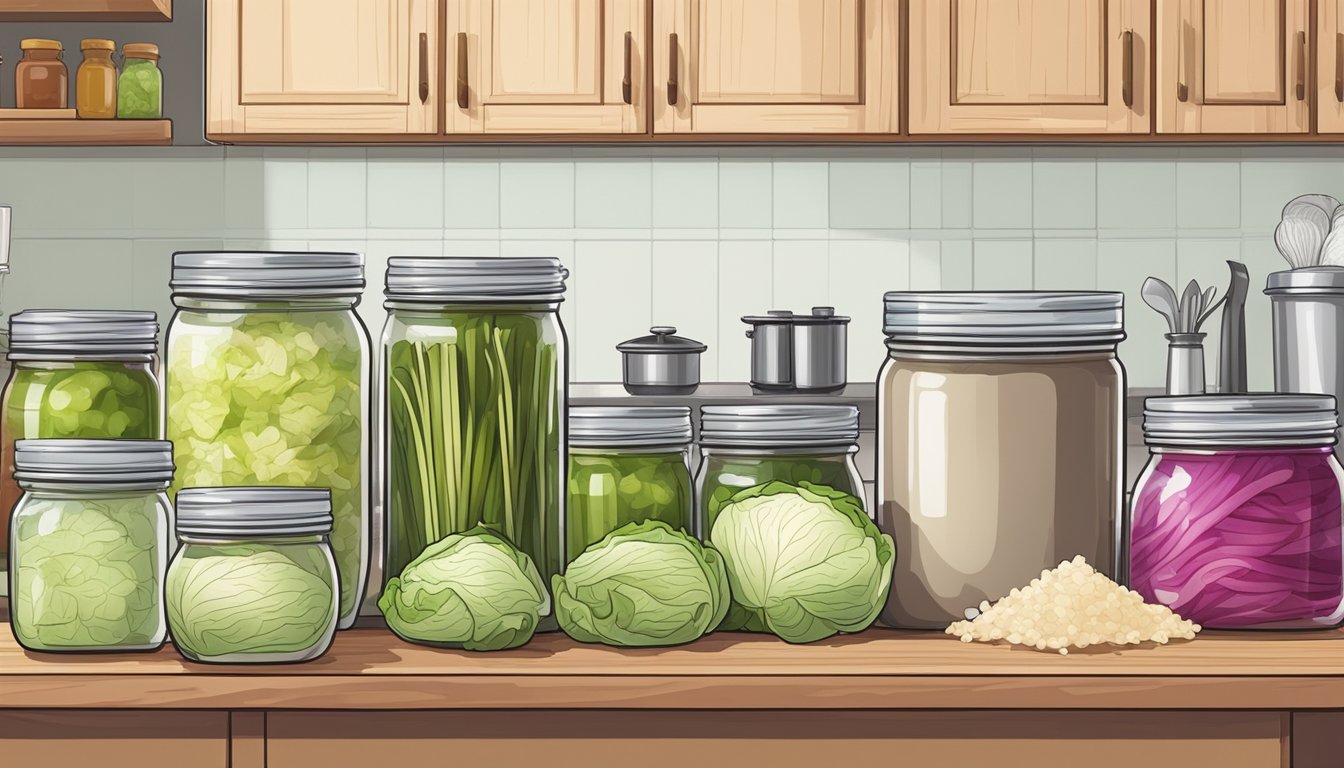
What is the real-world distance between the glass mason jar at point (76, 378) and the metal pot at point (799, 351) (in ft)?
6.01

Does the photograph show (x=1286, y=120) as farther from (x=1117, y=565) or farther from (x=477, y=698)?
(x=477, y=698)

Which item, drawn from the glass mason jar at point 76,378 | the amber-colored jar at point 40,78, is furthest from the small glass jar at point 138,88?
the glass mason jar at point 76,378

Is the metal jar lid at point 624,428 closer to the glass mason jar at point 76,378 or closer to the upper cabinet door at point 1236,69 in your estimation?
the glass mason jar at point 76,378

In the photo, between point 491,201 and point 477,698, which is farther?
point 491,201

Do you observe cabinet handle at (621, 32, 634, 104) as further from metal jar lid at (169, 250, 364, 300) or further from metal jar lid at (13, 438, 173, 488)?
metal jar lid at (13, 438, 173, 488)

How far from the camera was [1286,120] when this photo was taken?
2.43 m

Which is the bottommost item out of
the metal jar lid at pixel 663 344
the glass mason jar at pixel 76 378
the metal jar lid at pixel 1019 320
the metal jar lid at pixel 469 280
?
the glass mason jar at pixel 76 378

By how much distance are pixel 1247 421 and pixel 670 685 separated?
0.37 meters

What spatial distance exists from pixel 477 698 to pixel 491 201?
7.33 ft

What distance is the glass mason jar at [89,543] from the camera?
0.68 m

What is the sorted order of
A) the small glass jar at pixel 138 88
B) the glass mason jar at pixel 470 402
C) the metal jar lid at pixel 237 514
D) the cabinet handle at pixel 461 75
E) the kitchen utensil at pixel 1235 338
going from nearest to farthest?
1. the metal jar lid at pixel 237 514
2. the glass mason jar at pixel 470 402
3. the kitchen utensil at pixel 1235 338
4. the cabinet handle at pixel 461 75
5. the small glass jar at pixel 138 88

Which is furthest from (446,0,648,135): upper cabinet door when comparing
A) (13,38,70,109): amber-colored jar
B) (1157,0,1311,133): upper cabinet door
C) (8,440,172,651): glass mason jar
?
(8,440,172,651): glass mason jar
